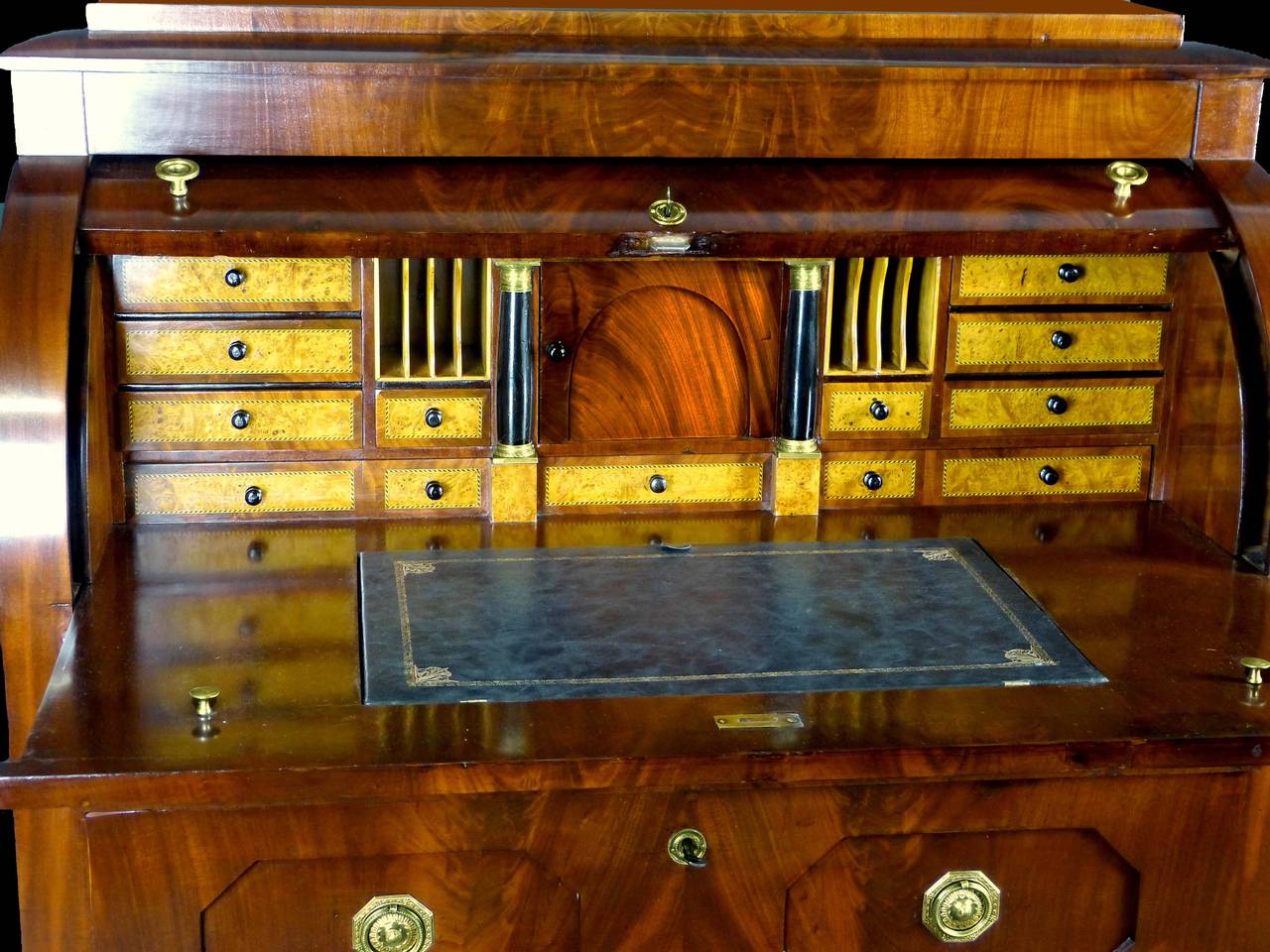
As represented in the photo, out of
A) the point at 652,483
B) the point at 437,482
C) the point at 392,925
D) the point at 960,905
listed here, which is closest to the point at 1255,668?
the point at 960,905

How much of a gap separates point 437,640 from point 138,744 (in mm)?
456

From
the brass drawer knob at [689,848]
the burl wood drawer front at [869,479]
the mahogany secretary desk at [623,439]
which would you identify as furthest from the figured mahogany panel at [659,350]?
the brass drawer knob at [689,848]

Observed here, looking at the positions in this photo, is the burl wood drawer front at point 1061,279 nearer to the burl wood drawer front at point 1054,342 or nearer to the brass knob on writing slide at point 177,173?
the burl wood drawer front at point 1054,342

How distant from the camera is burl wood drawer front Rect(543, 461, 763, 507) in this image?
3055 millimetres

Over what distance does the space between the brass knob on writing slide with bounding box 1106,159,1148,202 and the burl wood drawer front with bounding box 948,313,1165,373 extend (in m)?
0.30

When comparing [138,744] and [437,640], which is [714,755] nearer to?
[437,640]

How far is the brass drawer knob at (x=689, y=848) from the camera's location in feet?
7.77

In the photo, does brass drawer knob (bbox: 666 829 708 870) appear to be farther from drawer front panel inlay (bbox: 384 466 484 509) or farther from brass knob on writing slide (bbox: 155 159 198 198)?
brass knob on writing slide (bbox: 155 159 198 198)

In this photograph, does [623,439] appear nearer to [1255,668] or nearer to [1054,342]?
[1054,342]

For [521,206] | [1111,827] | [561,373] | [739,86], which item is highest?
[739,86]

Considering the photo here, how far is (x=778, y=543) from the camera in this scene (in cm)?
296

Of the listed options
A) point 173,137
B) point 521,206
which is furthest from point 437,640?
point 173,137

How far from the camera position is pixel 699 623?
2643 mm

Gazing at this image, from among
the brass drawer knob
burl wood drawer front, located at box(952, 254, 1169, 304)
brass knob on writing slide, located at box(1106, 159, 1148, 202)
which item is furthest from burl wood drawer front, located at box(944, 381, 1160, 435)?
the brass drawer knob
